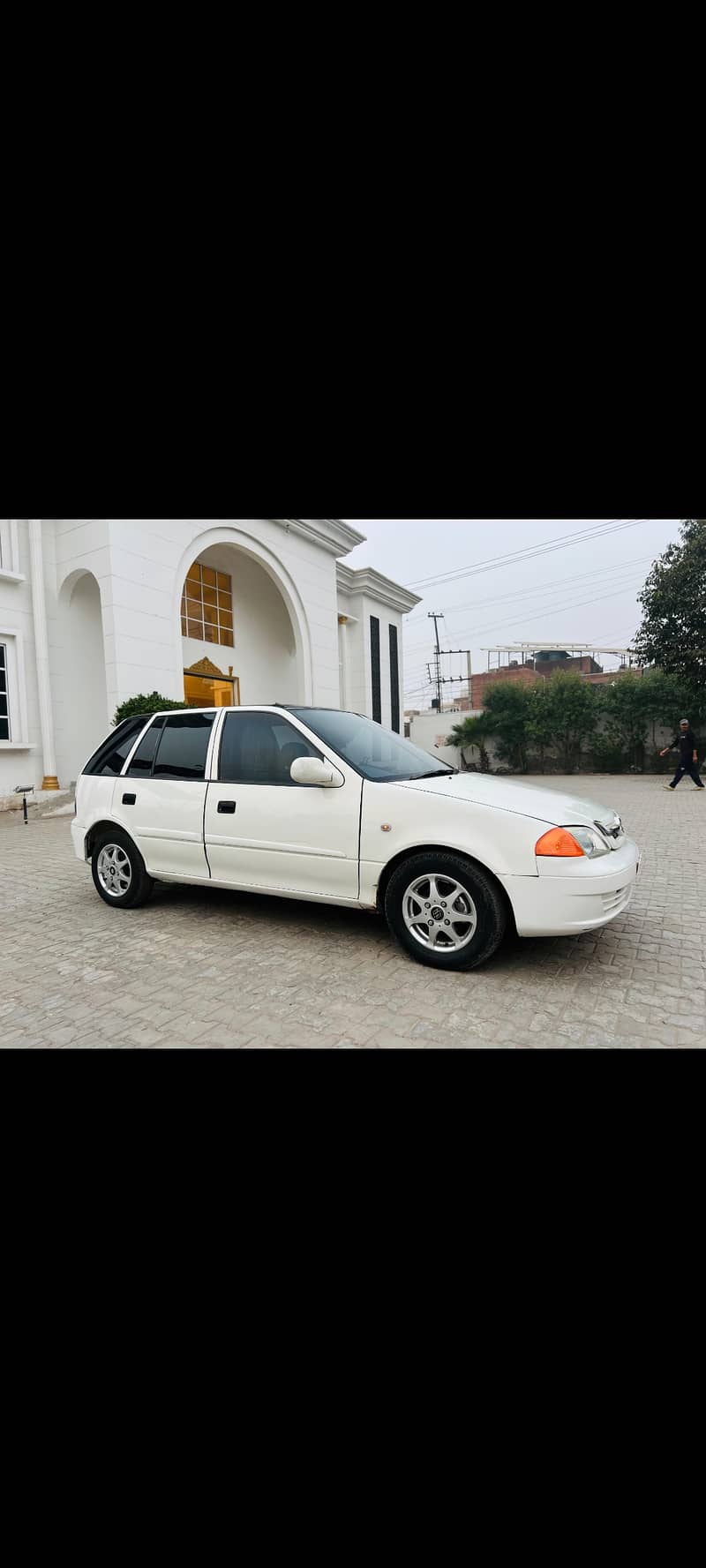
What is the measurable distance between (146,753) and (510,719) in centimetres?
2164

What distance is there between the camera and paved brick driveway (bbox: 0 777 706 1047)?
306 centimetres

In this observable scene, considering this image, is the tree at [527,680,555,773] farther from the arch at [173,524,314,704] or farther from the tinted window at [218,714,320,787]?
the tinted window at [218,714,320,787]

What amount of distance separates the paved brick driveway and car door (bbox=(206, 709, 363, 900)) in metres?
0.45

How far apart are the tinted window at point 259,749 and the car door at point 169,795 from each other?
7.8 inches

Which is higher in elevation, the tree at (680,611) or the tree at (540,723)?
the tree at (680,611)

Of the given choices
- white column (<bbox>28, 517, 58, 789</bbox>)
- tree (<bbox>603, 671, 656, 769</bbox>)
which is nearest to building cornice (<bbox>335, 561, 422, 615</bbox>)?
tree (<bbox>603, 671, 656, 769</bbox>)

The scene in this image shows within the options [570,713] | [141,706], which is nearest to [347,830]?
[141,706]

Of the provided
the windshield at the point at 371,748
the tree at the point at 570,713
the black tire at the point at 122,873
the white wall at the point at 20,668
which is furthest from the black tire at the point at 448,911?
the tree at the point at 570,713

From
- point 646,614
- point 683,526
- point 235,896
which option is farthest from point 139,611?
point 683,526

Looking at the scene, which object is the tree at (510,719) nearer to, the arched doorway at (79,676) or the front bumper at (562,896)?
the arched doorway at (79,676)

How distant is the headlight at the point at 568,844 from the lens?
11.6 feet
